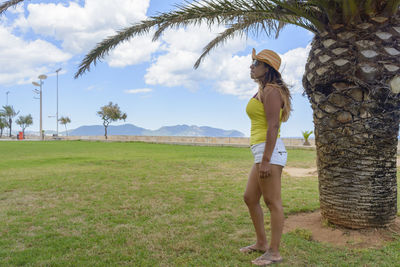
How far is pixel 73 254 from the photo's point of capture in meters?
3.60

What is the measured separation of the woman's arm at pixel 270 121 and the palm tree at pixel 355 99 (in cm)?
135

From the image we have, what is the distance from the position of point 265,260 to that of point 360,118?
2058 mm

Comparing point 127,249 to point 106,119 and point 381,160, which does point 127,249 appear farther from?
point 106,119

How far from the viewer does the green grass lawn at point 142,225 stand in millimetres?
3465

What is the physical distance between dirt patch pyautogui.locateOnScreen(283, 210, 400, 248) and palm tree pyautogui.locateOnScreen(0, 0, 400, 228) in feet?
0.33

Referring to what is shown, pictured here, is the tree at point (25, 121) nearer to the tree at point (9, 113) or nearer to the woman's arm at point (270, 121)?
the tree at point (9, 113)

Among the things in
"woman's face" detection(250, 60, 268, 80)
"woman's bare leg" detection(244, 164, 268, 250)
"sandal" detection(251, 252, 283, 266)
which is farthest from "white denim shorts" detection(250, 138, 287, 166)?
"sandal" detection(251, 252, 283, 266)

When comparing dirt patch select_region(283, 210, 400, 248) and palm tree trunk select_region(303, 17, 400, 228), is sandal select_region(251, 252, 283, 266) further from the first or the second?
palm tree trunk select_region(303, 17, 400, 228)

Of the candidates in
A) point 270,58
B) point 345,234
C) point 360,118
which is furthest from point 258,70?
point 345,234

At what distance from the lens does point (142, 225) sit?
4.67 m

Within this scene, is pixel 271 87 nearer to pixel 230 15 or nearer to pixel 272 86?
pixel 272 86

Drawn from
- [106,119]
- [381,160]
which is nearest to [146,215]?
[381,160]

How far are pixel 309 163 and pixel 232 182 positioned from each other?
19.4 feet

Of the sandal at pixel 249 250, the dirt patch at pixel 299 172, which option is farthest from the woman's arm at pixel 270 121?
the dirt patch at pixel 299 172
